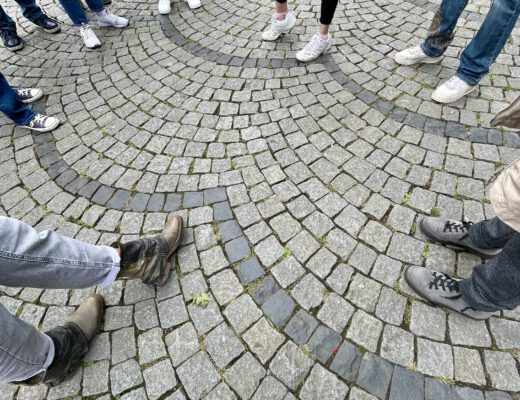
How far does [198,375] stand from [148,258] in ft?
2.73

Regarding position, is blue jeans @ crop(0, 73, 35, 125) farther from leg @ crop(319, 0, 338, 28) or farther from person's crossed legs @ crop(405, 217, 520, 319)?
person's crossed legs @ crop(405, 217, 520, 319)

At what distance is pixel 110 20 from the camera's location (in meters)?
5.01

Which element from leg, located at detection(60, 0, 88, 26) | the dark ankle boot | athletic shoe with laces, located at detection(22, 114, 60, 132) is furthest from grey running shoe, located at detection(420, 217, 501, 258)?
leg, located at detection(60, 0, 88, 26)

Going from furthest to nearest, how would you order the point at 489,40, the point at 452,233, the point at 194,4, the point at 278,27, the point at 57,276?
the point at 194,4
the point at 278,27
the point at 489,40
the point at 452,233
the point at 57,276

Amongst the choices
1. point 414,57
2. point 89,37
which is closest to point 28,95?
point 89,37

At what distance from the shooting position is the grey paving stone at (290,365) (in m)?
2.04

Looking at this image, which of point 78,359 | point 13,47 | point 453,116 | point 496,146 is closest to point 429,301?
point 496,146

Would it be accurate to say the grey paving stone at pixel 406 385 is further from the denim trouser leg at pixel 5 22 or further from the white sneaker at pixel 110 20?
the denim trouser leg at pixel 5 22

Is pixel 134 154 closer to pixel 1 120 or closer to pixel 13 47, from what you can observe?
pixel 1 120

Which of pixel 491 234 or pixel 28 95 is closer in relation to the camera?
pixel 491 234

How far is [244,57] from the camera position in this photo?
170 inches

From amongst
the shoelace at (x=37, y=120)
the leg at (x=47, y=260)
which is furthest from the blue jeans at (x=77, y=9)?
the leg at (x=47, y=260)

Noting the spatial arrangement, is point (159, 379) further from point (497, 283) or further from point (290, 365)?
point (497, 283)

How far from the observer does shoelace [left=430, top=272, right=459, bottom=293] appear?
7.15 ft
